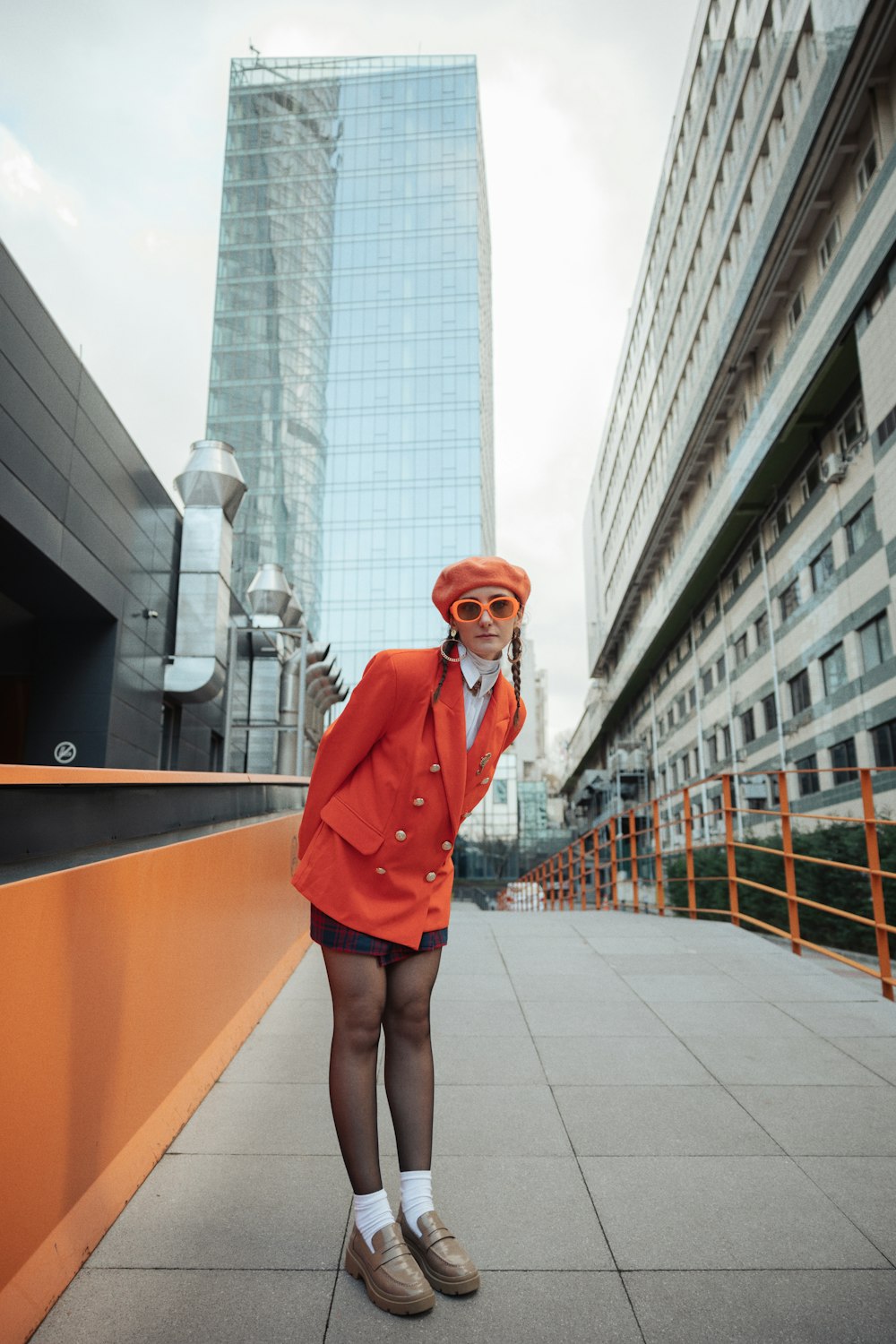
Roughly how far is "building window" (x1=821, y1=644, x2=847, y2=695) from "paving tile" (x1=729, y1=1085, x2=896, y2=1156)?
17.9 metres

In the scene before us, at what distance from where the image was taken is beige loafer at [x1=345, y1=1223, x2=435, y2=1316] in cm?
181

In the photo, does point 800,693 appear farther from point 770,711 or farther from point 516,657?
point 516,657

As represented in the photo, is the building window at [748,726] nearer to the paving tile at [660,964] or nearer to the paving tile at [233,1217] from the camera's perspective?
the paving tile at [660,964]

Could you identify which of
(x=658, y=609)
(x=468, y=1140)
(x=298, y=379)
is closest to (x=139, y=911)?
(x=468, y=1140)

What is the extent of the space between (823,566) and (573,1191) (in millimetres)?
20585

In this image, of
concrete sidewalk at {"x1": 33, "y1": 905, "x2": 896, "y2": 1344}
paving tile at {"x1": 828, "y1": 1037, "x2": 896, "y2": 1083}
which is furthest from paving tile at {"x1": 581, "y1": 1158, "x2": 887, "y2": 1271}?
paving tile at {"x1": 828, "y1": 1037, "x2": 896, "y2": 1083}

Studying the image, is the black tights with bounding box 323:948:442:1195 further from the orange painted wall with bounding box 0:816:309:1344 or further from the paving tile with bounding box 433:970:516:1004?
the paving tile with bounding box 433:970:516:1004

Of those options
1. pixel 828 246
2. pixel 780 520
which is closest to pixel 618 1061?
pixel 828 246

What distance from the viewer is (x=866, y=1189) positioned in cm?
237

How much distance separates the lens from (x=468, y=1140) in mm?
2760

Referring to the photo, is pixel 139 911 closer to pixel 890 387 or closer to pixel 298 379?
pixel 890 387

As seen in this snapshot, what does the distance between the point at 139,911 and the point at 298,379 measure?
65.7 metres

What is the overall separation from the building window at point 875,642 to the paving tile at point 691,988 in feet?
46.6

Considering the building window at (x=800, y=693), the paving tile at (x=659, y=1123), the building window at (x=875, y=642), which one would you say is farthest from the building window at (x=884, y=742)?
the paving tile at (x=659, y=1123)
